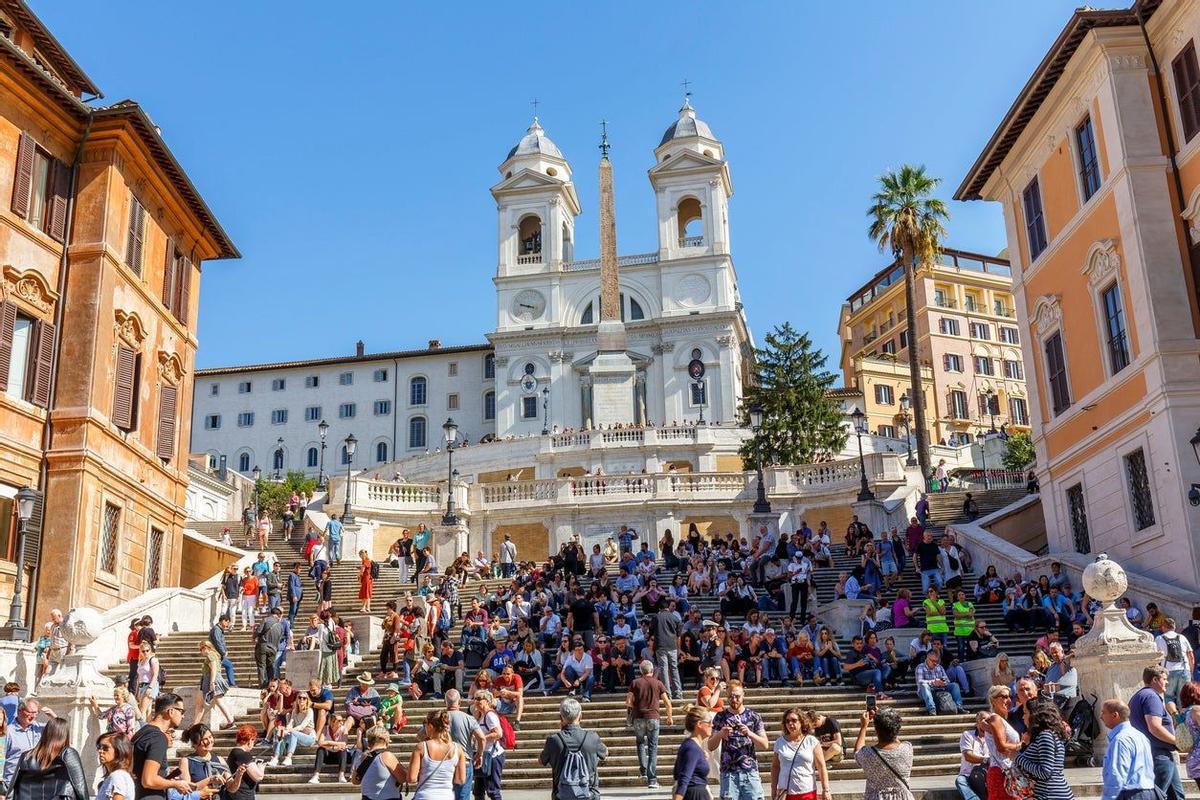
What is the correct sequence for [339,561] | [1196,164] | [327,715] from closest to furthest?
[327,715]
[1196,164]
[339,561]

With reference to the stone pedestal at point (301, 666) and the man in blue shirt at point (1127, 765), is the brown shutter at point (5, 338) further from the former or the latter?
the man in blue shirt at point (1127, 765)

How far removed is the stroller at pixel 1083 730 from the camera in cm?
1445

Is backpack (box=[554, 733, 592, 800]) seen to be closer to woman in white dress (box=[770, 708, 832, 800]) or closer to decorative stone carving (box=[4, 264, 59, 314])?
woman in white dress (box=[770, 708, 832, 800])

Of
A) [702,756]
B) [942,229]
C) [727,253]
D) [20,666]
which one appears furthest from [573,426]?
[702,756]

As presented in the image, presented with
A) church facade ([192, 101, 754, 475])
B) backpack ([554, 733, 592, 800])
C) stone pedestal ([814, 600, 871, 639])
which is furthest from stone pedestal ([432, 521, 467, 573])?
church facade ([192, 101, 754, 475])

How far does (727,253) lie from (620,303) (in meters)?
8.16

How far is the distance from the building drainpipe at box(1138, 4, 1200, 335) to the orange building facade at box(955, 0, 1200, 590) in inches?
1.0

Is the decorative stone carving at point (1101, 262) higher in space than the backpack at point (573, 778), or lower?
higher

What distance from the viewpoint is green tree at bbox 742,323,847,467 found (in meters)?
55.6

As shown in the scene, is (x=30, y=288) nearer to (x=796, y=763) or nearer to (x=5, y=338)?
(x=5, y=338)

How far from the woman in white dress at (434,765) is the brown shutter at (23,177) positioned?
19264 mm

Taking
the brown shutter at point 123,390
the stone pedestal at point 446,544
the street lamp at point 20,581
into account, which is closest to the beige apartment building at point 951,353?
the stone pedestal at point 446,544

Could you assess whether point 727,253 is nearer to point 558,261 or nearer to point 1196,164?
point 558,261

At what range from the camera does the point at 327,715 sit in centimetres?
1736
